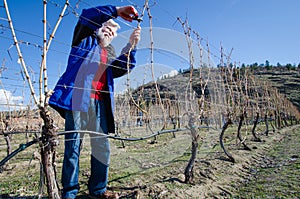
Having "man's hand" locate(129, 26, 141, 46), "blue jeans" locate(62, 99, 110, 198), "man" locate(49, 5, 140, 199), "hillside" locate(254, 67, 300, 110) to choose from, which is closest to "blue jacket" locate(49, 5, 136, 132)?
"man" locate(49, 5, 140, 199)

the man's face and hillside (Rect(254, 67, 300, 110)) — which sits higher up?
hillside (Rect(254, 67, 300, 110))

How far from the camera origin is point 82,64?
67.2 inches

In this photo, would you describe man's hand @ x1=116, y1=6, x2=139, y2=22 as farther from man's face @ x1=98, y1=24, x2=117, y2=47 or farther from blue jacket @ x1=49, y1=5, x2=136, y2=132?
man's face @ x1=98, y1=24, x2=117, y2=47

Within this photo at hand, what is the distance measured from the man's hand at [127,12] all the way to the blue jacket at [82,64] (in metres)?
0.06

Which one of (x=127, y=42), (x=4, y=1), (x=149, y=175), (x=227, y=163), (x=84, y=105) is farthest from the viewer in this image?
(x=227, y=163)

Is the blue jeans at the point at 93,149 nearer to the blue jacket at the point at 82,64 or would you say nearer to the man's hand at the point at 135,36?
the blue jacket at the point at 82,64

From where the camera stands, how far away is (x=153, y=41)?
2.47 metres

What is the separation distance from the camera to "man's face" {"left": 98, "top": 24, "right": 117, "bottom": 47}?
77.4 inches

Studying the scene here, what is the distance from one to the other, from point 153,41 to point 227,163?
2.60 metres

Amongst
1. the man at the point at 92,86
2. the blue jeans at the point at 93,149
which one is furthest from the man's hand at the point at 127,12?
the blue jeans at the point at 93,149

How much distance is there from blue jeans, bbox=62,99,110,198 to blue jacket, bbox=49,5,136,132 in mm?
125

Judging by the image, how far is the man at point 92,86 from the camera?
1.65 metres

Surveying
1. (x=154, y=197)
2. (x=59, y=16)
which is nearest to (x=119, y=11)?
(x=59, y=16)

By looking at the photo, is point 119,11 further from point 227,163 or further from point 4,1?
point 227,163
